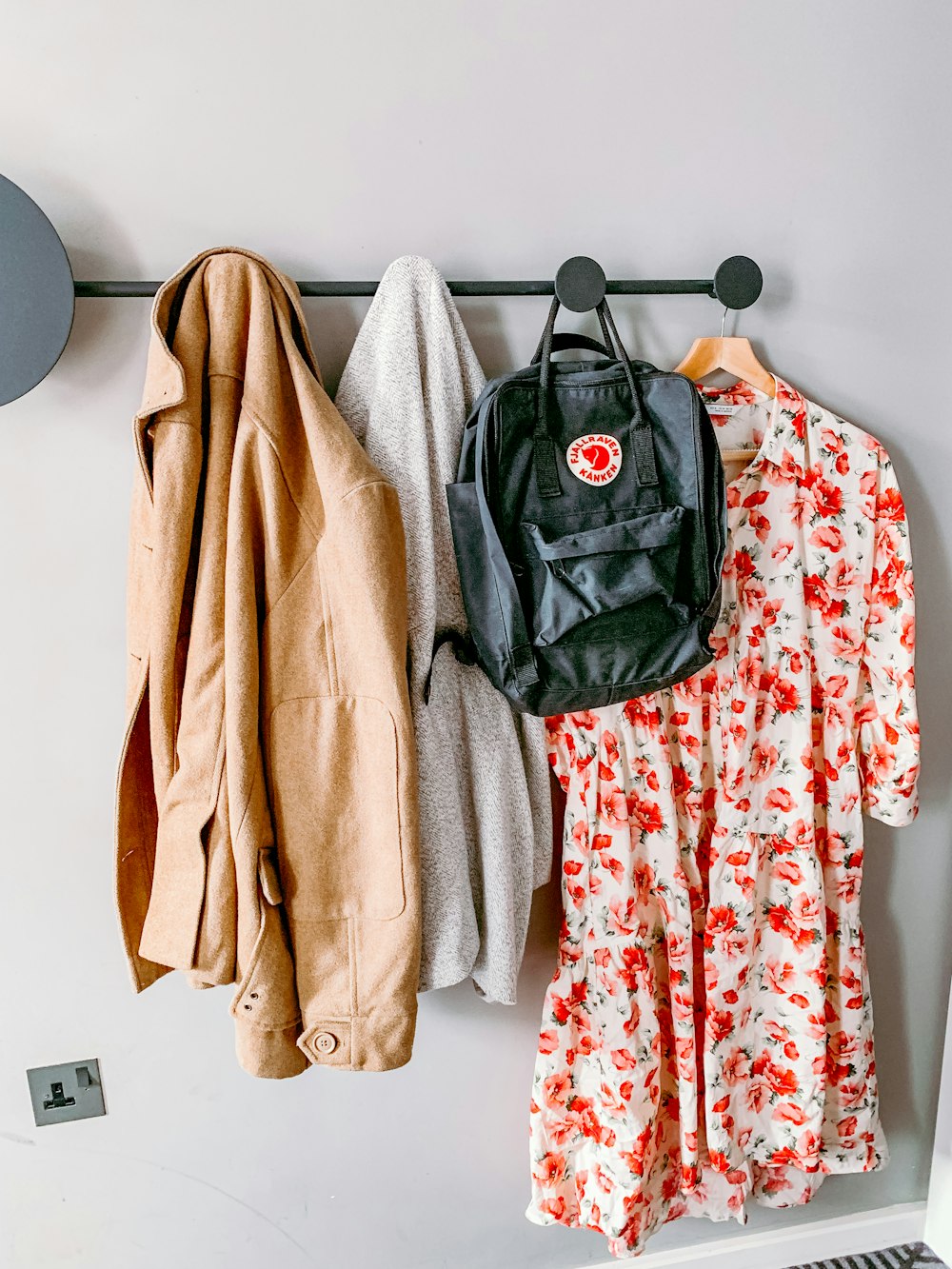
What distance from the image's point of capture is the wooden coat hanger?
4.10 feet

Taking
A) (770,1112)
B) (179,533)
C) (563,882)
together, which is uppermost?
(179,533)

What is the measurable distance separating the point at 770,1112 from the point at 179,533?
124cm

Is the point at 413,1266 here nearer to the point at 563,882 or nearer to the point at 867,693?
the point at 563,882

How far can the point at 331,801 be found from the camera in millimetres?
1015

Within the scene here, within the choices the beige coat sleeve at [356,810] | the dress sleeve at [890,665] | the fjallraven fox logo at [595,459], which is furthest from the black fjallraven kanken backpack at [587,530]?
the dress sleeve at [890,665]

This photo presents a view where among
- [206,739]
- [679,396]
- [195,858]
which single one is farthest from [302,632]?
[679,396]

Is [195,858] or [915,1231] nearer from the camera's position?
[195,858]

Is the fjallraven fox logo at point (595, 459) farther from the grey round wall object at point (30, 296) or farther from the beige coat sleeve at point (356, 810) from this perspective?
the grey round wall object at point (30, 296)

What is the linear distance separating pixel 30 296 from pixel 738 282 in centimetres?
86

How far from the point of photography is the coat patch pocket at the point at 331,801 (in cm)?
99

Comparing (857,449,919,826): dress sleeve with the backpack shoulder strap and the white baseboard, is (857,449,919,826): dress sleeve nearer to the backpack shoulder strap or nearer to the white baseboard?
the backpack shoulder strap

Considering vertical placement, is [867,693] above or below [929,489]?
below

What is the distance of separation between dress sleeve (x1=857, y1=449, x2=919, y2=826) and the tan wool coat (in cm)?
75

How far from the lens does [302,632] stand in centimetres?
100
